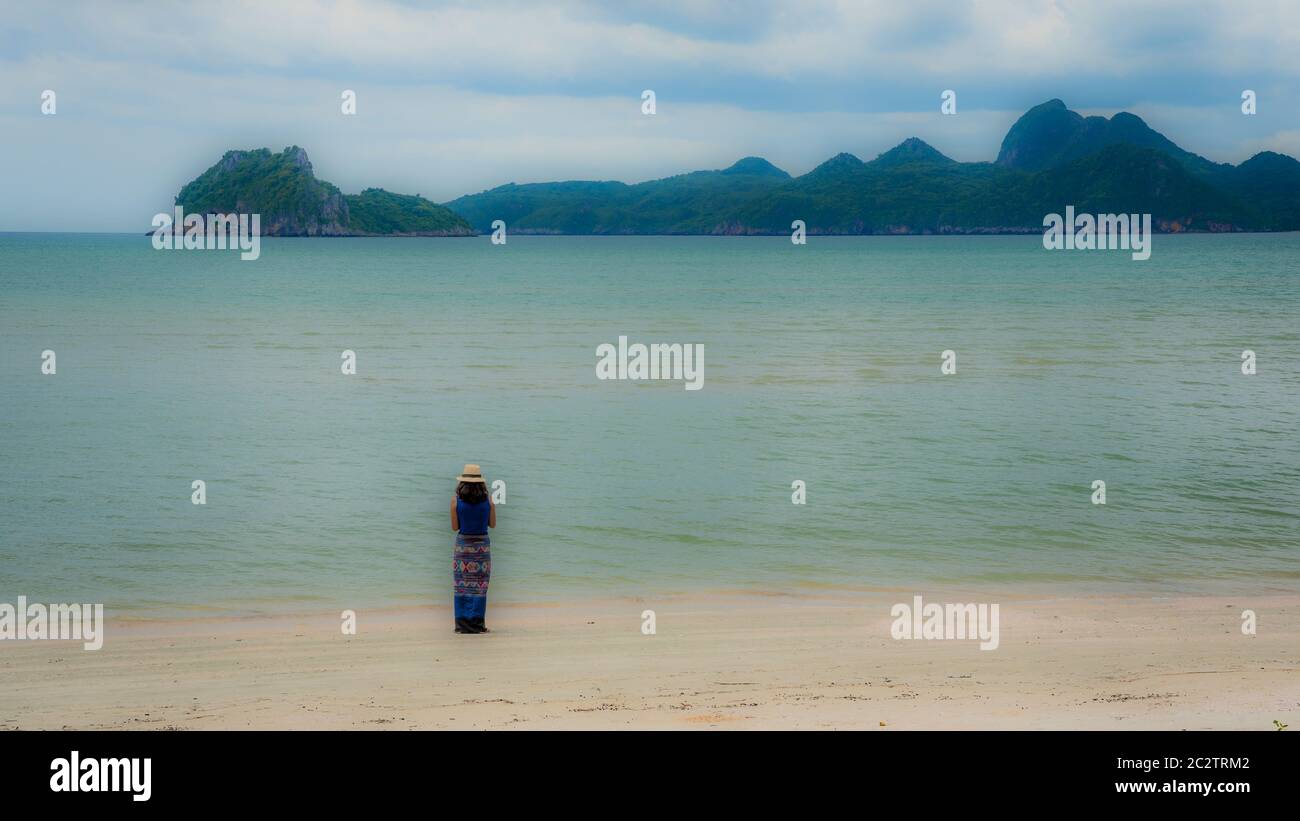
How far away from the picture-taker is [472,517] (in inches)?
464

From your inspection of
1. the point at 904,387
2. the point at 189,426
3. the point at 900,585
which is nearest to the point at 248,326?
the point at 189,426

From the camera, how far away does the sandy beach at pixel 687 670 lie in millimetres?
9398

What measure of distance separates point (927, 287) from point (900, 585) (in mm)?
81637

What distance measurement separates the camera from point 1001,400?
3067cm

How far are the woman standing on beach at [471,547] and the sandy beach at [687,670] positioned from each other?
13.1 inches

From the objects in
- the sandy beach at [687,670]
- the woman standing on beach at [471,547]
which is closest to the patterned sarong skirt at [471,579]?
the woman standing on beach at [471,547]

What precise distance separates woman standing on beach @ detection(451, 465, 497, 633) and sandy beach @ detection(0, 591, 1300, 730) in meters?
0.33

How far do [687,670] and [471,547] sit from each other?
8.32 feet

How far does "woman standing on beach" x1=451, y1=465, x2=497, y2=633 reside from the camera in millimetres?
11742

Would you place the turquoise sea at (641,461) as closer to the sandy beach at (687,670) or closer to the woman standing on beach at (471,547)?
the sandy beach at (687,670)

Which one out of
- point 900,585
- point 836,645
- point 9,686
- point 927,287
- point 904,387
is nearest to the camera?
point 9,686

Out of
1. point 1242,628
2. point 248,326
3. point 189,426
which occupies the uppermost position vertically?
point 248,326

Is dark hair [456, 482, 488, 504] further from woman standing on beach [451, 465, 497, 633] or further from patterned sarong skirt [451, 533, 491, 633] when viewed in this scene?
patterned sarong skirt [451, 533, 491, 633]
